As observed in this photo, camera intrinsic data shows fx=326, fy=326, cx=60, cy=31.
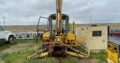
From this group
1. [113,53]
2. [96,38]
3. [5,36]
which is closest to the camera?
[113,53]

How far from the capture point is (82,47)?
80.3ft

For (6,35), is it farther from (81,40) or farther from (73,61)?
(73,61)

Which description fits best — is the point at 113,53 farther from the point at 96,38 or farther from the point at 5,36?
the point at 5,36

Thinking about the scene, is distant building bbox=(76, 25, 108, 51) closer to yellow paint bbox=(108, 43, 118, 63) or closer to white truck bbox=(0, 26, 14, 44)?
white truck bbox=(0, 26, 14, 44)

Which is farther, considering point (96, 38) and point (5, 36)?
point (5, 36)

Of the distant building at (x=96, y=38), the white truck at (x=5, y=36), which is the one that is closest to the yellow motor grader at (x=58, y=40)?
the distant building at (x=96, y=38)

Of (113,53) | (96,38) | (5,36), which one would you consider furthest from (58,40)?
(113,53)

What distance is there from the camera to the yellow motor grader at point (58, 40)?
20062 mm

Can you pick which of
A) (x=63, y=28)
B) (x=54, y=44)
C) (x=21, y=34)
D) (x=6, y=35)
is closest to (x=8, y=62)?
(x=54, y=44)

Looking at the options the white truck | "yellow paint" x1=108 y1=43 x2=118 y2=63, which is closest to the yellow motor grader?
the white truck

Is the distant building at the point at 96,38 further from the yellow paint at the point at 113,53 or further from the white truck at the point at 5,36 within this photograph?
the yellow paint at the point at 113,53

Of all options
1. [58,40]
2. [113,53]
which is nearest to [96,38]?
[58,40]

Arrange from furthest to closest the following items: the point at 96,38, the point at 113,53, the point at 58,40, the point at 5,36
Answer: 1. the point at 5,36
2. the point at 96,38
3. the point at 58,40
4. the point at 113,53

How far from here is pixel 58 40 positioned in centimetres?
2022
